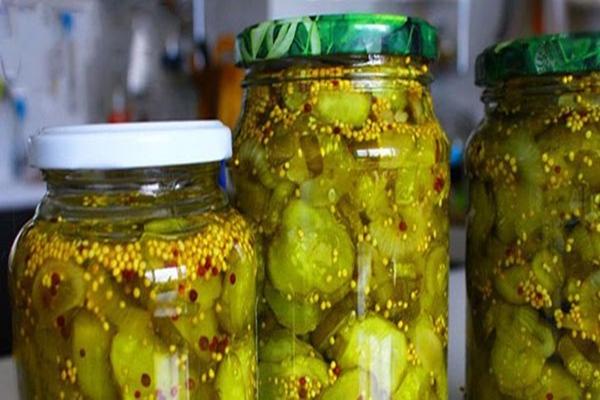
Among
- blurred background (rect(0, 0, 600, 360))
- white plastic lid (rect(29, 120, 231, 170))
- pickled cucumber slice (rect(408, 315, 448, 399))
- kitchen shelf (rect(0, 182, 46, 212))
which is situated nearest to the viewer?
white plastic lid (rect(29, 120, 231, 170))

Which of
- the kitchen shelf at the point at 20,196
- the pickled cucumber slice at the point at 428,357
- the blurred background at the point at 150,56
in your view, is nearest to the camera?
the pickled cucumber slice at the point at 428,357

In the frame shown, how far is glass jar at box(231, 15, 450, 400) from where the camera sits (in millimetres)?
411

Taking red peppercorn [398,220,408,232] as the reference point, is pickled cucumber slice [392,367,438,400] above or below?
→ below

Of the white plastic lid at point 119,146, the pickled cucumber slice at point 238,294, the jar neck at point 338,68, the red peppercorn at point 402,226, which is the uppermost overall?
the jar neck at point 338,68

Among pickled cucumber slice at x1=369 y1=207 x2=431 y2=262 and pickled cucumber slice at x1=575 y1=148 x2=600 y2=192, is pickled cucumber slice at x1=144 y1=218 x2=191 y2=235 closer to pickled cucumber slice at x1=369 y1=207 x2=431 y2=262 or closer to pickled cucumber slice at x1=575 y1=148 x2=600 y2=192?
pickled cucumber slice at x1=369 y1=207 x2=431 y2=262

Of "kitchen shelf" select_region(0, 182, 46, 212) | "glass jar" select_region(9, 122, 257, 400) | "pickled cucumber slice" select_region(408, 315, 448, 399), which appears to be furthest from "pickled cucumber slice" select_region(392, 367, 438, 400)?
"kitchen shelf" select_region(0, 182, 46, 212)

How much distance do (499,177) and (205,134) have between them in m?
Answer: 0.20

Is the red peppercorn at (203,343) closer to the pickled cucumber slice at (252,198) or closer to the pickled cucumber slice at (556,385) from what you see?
the pickled cucumber slice at (252,198)

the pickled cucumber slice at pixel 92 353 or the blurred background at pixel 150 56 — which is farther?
the blurred background at pixel 150 56

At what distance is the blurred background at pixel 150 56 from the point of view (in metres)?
2.04

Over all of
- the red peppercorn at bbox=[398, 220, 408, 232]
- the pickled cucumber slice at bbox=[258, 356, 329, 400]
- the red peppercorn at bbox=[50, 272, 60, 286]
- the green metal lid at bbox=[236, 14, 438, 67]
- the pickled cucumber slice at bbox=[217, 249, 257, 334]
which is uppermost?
the green metal lid at bbox=[236, 14, 438, 67]

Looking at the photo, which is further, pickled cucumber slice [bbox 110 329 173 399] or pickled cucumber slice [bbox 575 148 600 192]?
pickled cucumber slice [bbox 575 148 600 192]

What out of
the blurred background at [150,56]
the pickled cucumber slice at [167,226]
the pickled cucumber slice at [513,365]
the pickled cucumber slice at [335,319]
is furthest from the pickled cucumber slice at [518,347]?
the blurred background at [150,56]

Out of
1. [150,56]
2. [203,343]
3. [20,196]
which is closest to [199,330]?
[203,343]
